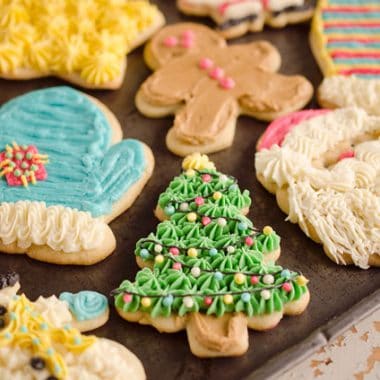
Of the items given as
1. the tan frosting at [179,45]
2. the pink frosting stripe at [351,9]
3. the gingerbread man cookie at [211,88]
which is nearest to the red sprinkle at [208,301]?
the gingerbread man cookie at [211,88]

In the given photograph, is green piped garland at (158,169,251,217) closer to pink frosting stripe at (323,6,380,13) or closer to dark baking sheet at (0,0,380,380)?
dark baking sheet at (0,0,380,380)

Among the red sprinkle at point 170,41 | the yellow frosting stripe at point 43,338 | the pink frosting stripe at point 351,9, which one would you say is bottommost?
the yellow frosting stripe at point 43,338

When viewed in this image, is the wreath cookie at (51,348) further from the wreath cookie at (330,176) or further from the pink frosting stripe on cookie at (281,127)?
the pink frosting stripe on cookie at (281,127)

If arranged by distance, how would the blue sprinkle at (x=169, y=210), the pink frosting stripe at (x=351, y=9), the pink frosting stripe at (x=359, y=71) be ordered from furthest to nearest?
the pink frosting stripe at (x=351, y=9) → the pink frosting stripe at (x=359, y=71) → the blue sprinkle at (x=169, y=210)

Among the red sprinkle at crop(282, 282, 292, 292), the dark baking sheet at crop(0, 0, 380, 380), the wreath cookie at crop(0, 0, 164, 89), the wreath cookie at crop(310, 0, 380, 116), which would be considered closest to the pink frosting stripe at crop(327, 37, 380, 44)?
the wreath cookie at crop(310, 0, 380, 116)

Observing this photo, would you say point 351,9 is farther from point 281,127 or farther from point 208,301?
point 208,301
